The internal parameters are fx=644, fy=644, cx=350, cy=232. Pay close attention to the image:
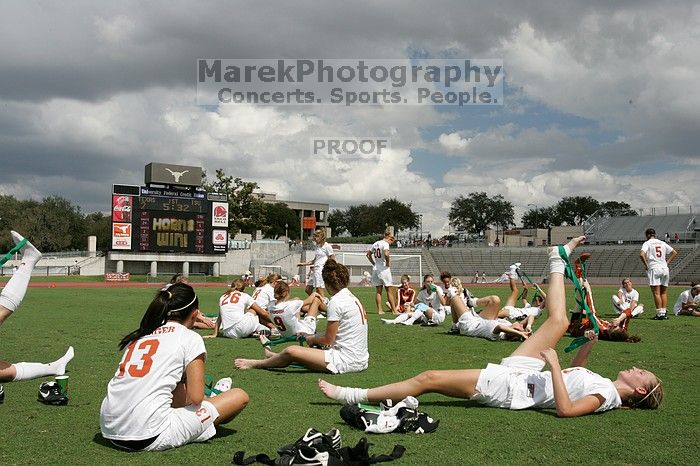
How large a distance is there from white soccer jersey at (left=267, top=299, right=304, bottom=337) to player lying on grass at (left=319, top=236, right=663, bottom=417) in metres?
5.22

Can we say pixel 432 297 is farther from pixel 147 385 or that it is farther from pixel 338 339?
pixel 147 385

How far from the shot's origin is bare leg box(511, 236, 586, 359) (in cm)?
557

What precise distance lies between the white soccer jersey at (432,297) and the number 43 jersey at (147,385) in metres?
9.88

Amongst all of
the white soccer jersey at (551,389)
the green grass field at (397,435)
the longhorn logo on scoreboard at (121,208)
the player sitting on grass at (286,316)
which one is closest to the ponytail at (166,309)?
the green grass field at (397,435)

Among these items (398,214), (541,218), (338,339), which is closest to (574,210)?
(541,218)

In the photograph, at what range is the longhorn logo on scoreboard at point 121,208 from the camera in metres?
45.9

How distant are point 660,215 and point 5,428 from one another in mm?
70990

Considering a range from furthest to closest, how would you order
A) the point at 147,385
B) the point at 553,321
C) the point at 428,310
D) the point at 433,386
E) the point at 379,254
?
the point at 379,254
the point at 428,310
the point at 553,321
the point at 433,386
the point at 147,385

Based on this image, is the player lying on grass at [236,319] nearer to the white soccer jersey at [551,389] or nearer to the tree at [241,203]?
the white soccer jersey at [551,389]

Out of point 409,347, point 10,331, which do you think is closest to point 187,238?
point 10,331

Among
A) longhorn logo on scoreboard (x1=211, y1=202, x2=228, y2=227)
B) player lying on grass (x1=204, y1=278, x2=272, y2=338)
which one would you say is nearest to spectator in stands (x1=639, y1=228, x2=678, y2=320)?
player lying on grass (x1=204, y1=278, x2=272, y2=338)

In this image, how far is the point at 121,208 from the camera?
46250 millimetres

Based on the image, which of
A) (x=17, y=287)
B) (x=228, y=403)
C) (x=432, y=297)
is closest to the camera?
(x=228, y=403)

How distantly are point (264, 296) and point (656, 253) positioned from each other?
9854 mm
